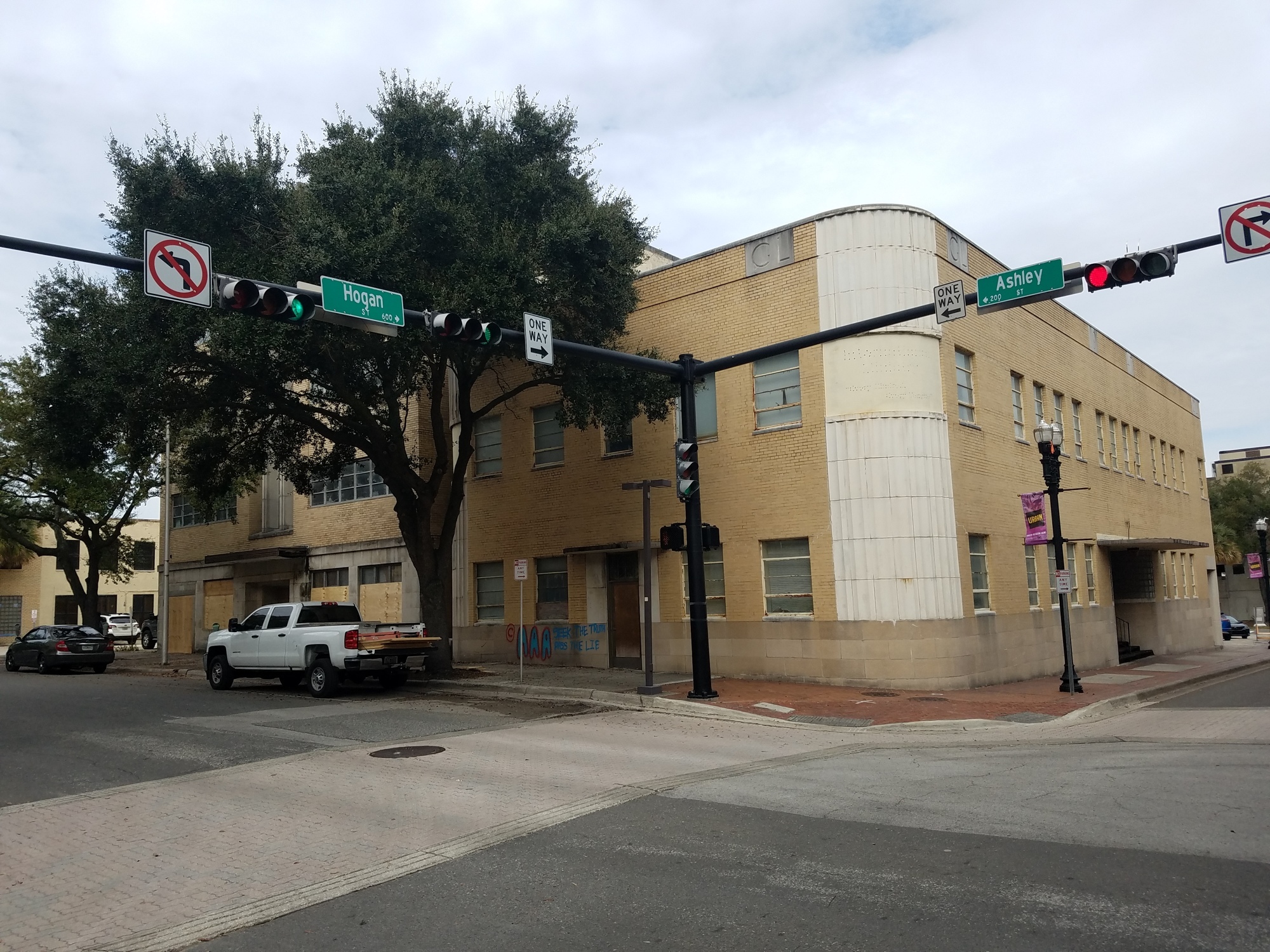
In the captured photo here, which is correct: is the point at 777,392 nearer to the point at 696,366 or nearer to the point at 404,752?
the point at 696,366

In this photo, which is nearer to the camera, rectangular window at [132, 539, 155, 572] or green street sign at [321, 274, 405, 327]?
green street sign at [321, 274, 405, 327]

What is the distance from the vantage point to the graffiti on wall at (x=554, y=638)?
77.0ft

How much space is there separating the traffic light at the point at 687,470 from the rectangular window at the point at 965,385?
688cm

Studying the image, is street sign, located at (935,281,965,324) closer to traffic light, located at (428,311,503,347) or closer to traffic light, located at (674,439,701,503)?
traffic light, located at (674,439,701,503)

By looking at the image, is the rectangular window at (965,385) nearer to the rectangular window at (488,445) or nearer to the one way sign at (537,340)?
the one way sign at (537,340)

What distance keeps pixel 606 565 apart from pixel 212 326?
1015 cm

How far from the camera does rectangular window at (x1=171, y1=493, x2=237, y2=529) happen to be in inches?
1420

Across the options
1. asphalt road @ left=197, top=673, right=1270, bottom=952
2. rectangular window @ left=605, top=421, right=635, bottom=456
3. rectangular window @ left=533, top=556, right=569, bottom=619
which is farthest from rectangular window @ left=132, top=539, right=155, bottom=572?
asphalt road @ left=197, top=673, right=1270, bottom=952

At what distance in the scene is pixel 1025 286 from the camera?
12.0 meters

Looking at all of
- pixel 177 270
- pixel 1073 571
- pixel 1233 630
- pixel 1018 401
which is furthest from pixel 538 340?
pixel 1233 630

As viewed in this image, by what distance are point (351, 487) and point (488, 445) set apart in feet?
21.7

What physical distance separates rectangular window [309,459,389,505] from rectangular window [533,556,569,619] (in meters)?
7.11

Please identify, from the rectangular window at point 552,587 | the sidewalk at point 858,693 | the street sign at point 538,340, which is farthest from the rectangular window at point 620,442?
the street sign at point 538,340

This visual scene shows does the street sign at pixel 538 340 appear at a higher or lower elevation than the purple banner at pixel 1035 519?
higher
